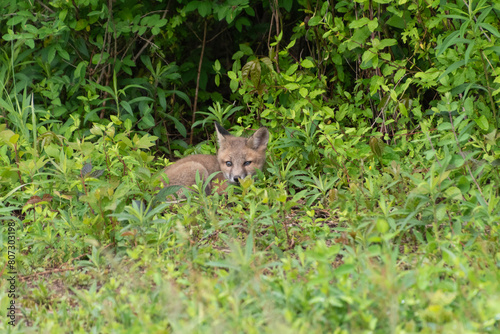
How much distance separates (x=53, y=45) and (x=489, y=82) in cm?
512

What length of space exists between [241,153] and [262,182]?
878mm

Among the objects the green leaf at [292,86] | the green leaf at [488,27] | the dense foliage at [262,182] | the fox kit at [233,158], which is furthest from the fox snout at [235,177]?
the green leaf at [488,27]

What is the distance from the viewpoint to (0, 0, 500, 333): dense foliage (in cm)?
305

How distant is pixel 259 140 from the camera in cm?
692

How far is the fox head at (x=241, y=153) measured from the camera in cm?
679

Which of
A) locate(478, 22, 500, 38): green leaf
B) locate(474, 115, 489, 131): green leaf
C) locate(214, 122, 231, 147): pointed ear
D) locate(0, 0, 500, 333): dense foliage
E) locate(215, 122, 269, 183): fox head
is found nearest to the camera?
locate(0, 0, 500, 333): dense foliage

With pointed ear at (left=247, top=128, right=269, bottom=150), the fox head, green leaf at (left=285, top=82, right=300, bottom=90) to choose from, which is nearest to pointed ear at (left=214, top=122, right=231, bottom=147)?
the fox head

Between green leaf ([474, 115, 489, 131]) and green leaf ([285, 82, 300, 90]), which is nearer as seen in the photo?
green leaf ([474, 115, 489, 131])

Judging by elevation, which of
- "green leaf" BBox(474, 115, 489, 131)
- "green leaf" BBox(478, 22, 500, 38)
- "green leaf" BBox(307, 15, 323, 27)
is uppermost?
"green leaf" BBox(478, 22, 500, 38)

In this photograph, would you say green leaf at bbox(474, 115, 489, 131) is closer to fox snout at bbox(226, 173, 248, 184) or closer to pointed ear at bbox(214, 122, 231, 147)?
fox snout at bbox(226, 173, 248, 184)

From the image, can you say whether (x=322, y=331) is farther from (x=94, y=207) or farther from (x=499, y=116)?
(x=499, y=116)

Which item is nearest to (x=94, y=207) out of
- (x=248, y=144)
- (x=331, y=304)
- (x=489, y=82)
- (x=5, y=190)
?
(x=5, y=190)

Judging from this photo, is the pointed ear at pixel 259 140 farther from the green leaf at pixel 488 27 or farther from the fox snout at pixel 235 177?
the green leaf at pixel 488 27

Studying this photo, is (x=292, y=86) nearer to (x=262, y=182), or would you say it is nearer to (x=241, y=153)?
(x=241, y=153)
